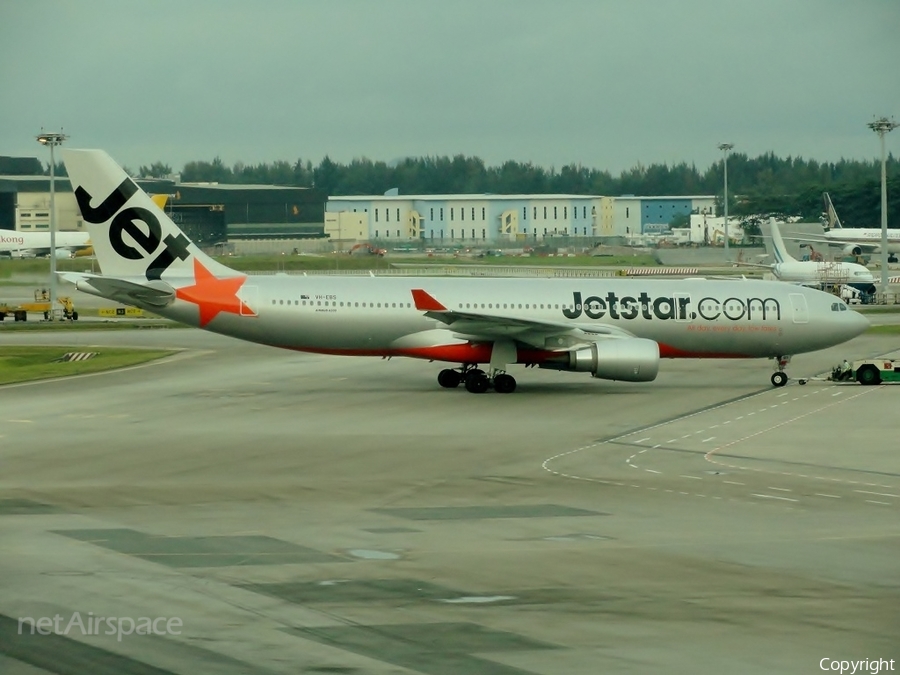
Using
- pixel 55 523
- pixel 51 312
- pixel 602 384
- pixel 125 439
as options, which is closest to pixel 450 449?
pixel 125 439

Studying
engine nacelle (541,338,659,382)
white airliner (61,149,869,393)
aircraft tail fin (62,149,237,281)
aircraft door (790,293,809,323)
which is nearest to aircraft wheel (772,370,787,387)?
white airliner (61,149,869,393)

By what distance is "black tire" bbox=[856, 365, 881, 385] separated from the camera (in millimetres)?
42094

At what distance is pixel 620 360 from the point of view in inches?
1476

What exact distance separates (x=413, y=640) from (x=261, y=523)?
7176 millimetres

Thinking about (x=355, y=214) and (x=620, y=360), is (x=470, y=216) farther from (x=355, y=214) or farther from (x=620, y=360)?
(x=620, y=360)

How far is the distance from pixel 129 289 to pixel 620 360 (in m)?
15.1

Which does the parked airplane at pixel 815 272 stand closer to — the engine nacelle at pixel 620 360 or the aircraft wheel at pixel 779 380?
the aircraft wheel at pixel 779 380

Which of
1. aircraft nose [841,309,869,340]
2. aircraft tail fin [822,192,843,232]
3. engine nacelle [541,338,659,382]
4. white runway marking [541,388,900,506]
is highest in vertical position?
aircraft tail fin [822,192,843,232]

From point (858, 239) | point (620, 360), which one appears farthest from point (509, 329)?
point (858, 239)

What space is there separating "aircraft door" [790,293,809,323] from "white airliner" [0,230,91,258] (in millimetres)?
85860

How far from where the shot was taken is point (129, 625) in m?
13.9

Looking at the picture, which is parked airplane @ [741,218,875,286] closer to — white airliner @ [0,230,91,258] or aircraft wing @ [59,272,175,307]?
aircraft wing @ [59,272,175,307]

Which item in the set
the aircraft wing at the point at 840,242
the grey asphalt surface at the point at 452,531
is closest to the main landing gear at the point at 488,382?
the grey asphalt surface at the point at 452,531

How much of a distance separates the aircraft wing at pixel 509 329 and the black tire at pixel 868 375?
889cm
